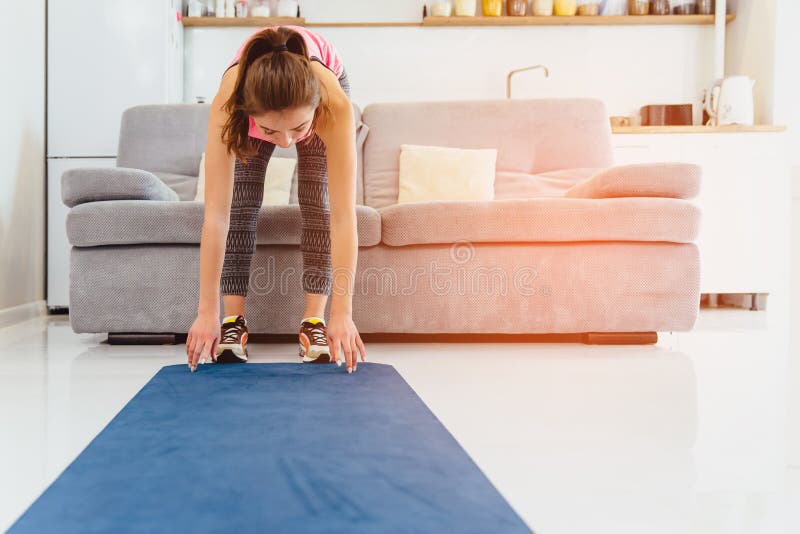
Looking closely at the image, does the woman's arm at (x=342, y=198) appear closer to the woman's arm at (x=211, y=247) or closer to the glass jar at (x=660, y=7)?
the woman's arm at (x=211, y=247)

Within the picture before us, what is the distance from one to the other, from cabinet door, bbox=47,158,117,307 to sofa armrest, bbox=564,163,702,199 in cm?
265

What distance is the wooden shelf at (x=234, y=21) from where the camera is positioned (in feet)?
13.4

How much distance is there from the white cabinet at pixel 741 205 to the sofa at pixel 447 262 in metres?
1.64

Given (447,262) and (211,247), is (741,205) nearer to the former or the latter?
(447,262)

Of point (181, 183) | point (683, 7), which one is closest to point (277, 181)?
point (181, 183)

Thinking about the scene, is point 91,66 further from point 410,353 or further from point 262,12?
point 410,353

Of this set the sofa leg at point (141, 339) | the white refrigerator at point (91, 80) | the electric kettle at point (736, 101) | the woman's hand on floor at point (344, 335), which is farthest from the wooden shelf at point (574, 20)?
the woman's hand on floor at point (344, 335)

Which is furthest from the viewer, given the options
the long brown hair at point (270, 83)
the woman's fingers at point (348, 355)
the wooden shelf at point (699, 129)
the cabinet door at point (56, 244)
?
the wooden shelf at point (699, 129)

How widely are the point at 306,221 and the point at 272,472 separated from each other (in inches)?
41.0

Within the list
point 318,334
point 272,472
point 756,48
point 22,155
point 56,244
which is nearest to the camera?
point 272,472

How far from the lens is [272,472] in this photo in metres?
0.88

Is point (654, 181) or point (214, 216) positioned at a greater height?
point (654, 181)

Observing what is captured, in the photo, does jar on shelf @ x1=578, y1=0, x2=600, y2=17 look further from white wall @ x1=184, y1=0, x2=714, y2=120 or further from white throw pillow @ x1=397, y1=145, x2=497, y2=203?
white throw pillow @ x1=397, y1=145, x2=497, y2=203

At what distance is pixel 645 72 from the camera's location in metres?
4.28
